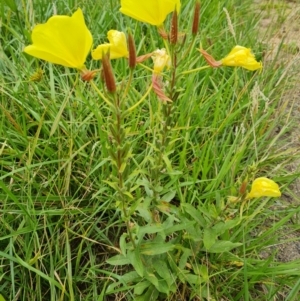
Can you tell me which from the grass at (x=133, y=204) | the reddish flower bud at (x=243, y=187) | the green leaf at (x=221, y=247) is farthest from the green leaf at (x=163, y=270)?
the reddish flower bud at (x=243, y=187)

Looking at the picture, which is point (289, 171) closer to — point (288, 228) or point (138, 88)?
point (288, 228)

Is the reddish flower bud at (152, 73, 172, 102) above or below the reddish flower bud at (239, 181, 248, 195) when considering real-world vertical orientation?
above

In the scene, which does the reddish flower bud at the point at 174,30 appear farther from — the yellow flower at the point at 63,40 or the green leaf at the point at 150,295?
the green leaf at the point at 150,295

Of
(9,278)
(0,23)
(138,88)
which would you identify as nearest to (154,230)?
(9,278)

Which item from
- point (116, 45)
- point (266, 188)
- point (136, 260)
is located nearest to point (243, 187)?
point (266, 188)

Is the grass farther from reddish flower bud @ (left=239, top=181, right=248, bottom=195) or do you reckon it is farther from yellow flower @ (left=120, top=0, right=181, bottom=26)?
yellow flower @ (left=120, top=0, right=181, bottom=26)

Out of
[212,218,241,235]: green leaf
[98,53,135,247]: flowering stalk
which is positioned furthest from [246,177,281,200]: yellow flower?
[98,53,135,247]: flowering stalk

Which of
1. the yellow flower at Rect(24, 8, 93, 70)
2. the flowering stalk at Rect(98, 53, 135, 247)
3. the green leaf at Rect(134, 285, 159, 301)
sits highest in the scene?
the yellow flower at Rect(24, 8, 93, 70)
